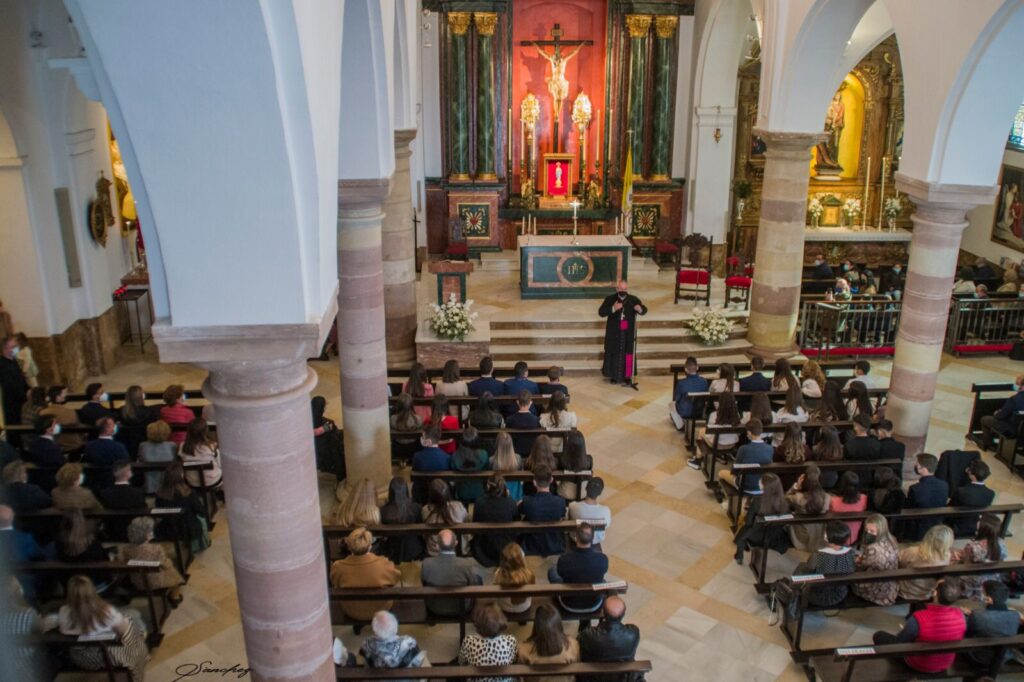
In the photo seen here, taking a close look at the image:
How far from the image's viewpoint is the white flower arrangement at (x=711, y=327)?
14727 mm

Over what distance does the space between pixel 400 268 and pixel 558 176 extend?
25.6 ft

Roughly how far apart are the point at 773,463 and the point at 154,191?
7376mm

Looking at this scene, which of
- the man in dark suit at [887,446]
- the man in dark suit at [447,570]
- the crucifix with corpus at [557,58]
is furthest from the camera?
the crucifix with corpus at [557,58]

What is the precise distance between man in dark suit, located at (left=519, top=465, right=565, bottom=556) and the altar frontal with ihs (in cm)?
1032

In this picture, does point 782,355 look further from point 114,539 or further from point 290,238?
point 290,238

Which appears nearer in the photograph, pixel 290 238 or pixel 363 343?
pixel 290 238

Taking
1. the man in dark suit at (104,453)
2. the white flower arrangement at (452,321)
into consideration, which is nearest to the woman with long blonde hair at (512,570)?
the man in dark suit at (104,453)

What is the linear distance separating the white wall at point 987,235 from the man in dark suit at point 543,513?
14.3 m

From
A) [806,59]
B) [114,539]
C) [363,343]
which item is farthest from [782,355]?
[114,539]

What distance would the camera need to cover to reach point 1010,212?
1888cm

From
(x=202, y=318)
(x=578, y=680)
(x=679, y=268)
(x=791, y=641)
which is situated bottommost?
(x=791, y=641)

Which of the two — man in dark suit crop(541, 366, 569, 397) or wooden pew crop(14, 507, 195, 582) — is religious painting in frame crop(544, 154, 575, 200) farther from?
wooden pew crop(14, 507, 195, 582)

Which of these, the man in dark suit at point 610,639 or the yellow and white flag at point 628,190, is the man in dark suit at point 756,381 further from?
the yellow and white flag at point 628,190

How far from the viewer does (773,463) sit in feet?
32.1
